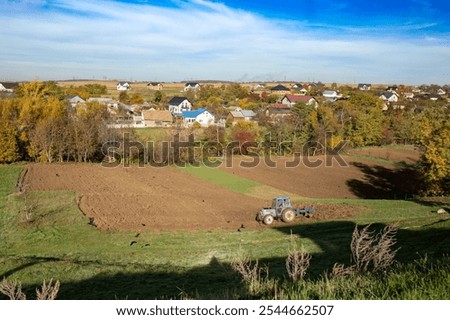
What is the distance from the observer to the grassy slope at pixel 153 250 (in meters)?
13.0

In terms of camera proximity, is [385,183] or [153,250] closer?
[153,250]

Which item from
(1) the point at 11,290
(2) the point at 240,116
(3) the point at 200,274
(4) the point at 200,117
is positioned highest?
(1) the point at 11,290

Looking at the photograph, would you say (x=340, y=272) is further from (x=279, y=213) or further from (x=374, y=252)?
(x=279, y=213)

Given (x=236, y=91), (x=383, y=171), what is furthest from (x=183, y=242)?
(x=236, y=91)

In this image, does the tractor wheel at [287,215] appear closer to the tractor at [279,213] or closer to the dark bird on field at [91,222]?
the tractor at [279,213]

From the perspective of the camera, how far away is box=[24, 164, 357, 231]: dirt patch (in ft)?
82.6

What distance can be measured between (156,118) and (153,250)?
7769 centimetres

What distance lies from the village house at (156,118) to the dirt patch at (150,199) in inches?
1863

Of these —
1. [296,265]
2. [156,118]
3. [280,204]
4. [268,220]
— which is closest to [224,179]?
[280,204]

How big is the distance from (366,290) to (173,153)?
47.8 m

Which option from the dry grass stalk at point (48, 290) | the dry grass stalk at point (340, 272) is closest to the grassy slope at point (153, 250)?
the dry grass stalk at point (340, 272)

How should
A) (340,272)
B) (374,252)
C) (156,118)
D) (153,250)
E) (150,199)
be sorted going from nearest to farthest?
(340,272)
(374,252)
(153,250)
(150,199)
(156,118)

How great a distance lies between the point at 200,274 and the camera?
14258 mm

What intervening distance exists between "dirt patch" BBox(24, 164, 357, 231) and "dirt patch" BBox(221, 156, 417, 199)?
7711 millimetres
